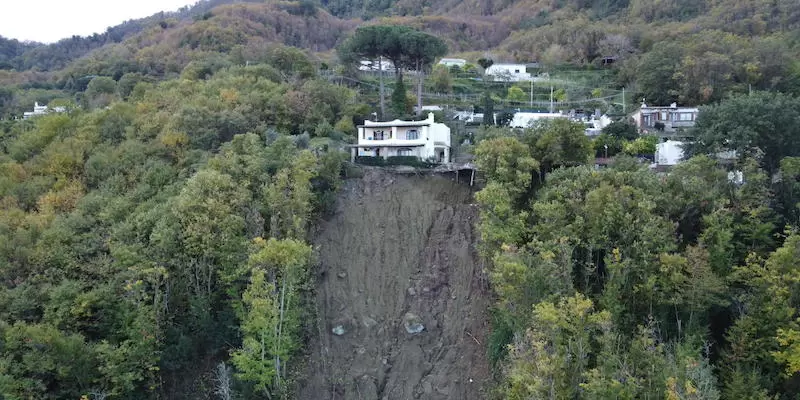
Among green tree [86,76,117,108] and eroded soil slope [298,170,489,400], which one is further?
green tree [86,76,117,108]

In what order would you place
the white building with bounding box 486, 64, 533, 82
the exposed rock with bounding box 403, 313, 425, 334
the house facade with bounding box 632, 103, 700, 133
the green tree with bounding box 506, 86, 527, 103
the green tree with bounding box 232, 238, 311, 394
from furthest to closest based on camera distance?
the white building with bounding box 486, 64, 533, 82 < the green tree with bounding box 506, 86, 527, 103 < the house facade with bounding box 632, 103, 700, 133 < the exposed rock with bounding box 403, 313, 425, 334 < the green tree with bounding box 232, 238, 311, 394

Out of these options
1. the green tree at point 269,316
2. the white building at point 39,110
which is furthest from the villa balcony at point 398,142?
the white building at point 39,110

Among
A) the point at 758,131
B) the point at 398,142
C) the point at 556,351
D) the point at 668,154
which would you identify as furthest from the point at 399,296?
the point at 758,131

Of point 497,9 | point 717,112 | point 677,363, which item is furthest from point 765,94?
point 497,9

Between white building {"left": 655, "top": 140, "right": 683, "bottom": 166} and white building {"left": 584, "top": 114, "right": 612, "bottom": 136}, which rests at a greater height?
white building {"left": 584, "top": 114, "right": 612, "bottom": 136}

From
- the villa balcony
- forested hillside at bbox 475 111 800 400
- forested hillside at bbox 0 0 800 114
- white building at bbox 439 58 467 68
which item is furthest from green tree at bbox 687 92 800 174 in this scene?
white building at bbox 439 58 467 68

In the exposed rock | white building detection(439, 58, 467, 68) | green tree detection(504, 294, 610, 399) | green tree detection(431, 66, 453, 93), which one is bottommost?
the exposed rock

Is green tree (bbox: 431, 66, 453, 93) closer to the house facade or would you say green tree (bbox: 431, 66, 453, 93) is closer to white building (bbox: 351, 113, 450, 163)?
the house facade
